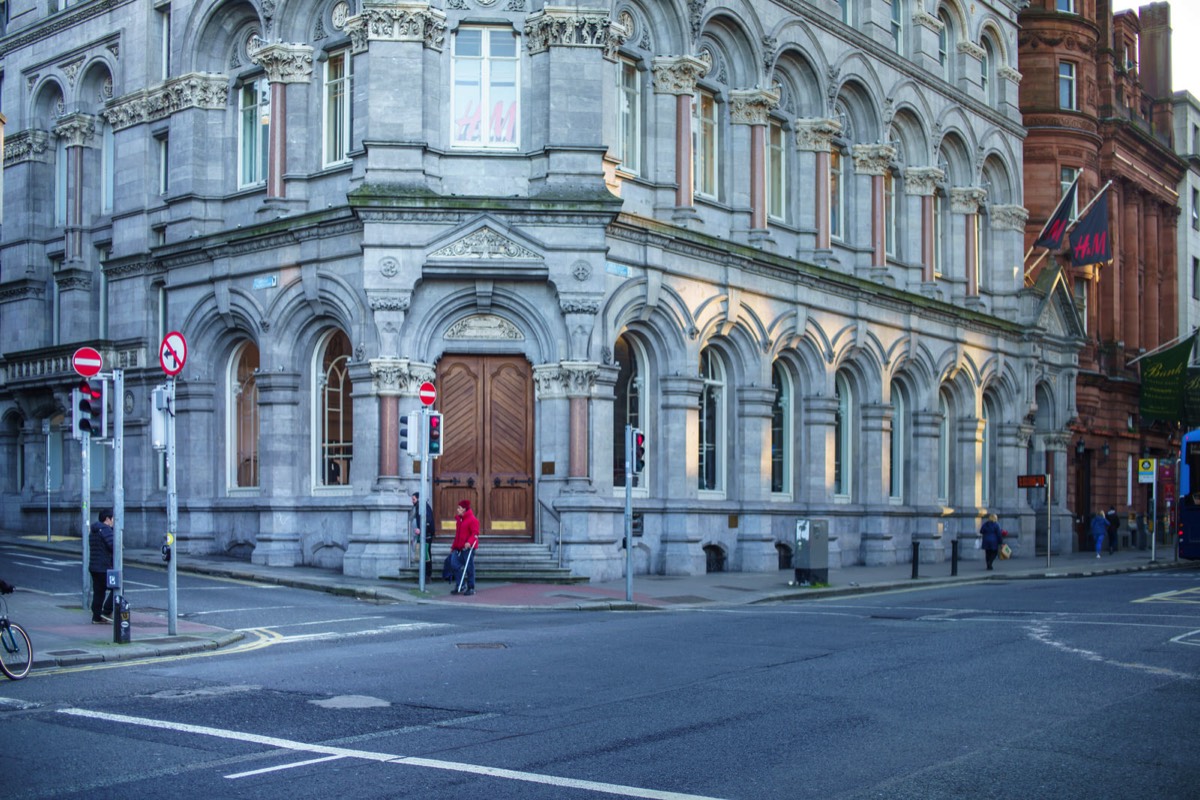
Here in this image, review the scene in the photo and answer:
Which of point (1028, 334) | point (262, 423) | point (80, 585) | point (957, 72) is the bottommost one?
point (80, 585)

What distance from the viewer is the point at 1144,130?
60.9 meters

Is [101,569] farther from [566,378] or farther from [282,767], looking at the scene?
[566,378]

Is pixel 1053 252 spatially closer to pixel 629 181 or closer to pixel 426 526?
pixel 629 181

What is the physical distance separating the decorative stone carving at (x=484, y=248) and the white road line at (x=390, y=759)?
1639cm

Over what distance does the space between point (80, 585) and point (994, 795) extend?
20.0 metres

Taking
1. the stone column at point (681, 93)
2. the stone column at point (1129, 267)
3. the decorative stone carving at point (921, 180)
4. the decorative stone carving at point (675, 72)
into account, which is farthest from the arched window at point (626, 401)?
the stone column at point (1129, 267)

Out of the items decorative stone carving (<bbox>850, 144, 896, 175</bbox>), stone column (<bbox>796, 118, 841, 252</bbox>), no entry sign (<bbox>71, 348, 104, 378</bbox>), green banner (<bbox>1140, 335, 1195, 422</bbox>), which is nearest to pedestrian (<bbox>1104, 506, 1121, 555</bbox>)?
green banner (<bbox>1140, 335, 1195, 422</bbox>)

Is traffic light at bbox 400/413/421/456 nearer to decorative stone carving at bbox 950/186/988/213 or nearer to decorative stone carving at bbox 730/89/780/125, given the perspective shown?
decorative stone carving at bbox 730/89/780/125

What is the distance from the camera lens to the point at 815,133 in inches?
1449

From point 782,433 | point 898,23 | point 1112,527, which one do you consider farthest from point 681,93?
point 1112,527

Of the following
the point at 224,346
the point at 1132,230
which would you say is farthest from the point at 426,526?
the point at 1132,230

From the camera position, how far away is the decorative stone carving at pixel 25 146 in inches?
1529

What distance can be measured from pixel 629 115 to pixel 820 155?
7.85 m

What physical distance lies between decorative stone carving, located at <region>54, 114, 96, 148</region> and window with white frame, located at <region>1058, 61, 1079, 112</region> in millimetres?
36539
